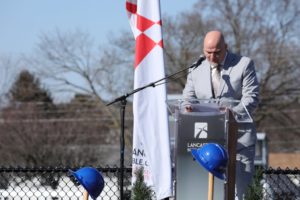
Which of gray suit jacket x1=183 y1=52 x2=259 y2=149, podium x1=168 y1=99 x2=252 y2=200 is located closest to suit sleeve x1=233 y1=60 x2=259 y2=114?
gray suit jacket x1=183 y1=52 x2=259 y2=149

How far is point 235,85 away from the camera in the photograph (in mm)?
7039

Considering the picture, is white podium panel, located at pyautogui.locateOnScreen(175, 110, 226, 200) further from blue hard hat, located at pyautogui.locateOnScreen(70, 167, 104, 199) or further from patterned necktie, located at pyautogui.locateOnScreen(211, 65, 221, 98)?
blue hard hat, located at pyautogui.locateOnScreen(70, 167, 104, 199)

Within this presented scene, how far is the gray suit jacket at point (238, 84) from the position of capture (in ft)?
22.9

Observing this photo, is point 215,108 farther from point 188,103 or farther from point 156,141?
point 156,141

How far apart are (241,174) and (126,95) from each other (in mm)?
1244

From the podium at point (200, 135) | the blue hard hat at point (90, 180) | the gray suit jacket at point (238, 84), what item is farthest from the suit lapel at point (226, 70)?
the blue hard hat at point (90, 180)

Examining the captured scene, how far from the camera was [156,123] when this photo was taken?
7859mm

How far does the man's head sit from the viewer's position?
6875 millimetres

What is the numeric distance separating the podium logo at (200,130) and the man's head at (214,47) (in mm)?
672

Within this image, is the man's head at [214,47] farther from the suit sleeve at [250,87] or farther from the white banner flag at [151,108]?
the white banner flag at [151,108]

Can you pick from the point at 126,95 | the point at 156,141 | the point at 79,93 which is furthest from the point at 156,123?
the point at 79,93

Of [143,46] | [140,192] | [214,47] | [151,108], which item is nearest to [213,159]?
[140,192]

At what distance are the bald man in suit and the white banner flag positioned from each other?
2.62ft

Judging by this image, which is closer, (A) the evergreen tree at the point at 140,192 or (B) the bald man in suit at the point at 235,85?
(A) the evergreen tree at the point at 140,192
